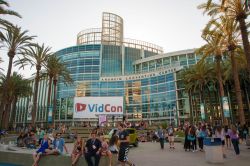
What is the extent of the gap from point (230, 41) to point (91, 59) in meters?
63.4

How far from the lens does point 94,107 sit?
34.1 m

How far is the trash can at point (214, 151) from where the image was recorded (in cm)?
927

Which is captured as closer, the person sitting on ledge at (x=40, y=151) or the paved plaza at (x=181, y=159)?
the person sitting on ledge at (x=40, y=151)

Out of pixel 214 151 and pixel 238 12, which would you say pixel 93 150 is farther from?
pixel 238 12

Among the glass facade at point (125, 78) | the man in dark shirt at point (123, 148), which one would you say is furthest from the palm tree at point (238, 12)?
the glass facade at point (125, 78)

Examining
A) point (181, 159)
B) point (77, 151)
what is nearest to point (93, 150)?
point (77, 151)

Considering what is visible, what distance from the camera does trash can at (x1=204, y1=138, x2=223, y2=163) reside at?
9.27m

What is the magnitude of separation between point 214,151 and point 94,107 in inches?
1036

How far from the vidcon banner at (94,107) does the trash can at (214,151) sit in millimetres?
25433

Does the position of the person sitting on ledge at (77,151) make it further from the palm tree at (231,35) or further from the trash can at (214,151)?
the palm tree at (231,35)

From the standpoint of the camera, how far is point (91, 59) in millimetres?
80875

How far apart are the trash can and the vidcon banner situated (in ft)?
83.4

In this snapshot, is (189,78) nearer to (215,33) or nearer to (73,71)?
(215,33)

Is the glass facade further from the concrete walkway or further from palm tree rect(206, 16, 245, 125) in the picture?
the concrete walkway
